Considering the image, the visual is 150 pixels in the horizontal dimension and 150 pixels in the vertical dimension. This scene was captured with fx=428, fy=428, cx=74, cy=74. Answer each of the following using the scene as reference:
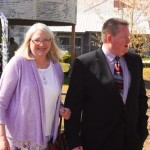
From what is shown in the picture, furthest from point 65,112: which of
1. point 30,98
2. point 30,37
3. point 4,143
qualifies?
point 30,37

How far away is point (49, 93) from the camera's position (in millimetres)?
3918

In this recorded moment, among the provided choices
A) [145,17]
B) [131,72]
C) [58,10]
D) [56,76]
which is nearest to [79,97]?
[56,76]

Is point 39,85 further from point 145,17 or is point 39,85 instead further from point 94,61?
point 145,17

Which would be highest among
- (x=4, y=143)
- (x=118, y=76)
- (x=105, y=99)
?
(x=118, y=76)

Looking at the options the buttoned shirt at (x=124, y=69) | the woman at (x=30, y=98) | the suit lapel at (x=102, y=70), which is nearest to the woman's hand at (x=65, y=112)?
the woman at (x=30, y=98)

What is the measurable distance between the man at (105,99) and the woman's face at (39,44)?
334mm

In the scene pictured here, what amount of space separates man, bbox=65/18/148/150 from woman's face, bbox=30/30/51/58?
33cm

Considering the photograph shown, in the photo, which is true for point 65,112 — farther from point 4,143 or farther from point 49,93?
point 4,143

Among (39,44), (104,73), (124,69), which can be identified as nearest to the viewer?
(39,44)

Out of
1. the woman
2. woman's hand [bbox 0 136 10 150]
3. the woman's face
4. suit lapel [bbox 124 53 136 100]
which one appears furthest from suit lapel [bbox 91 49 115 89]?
woman's hand [bbox 0 136 10 150]

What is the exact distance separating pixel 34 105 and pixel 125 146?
3.30 ft

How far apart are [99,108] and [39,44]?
2.68ft

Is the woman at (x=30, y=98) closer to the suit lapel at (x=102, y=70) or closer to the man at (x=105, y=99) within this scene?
the man at (x=105, y=99)

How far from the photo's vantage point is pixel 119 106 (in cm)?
401
